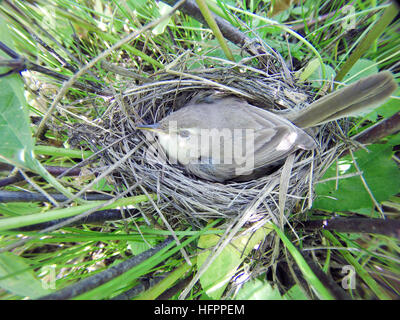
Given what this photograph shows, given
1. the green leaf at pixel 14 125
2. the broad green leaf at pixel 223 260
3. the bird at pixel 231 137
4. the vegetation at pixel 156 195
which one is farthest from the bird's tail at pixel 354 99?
the green leaf at pixel 14 125

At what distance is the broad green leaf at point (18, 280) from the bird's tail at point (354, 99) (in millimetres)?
1799

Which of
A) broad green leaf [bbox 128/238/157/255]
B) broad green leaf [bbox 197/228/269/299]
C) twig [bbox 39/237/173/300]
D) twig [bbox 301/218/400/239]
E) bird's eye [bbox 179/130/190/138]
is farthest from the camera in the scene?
bird's eye [bbox 179/130/190/138]

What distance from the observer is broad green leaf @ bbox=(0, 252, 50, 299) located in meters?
0.96

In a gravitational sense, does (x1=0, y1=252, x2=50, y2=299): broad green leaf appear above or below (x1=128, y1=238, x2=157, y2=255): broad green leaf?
above

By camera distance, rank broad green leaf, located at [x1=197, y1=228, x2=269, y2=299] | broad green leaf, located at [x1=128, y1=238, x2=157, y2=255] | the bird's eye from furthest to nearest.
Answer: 1. the bird's eye
2. broad green leaf, located at [x1=128, y1=238, x2=157, y2=255]
3. broad green leaf, located at [x1=197, y1=228, x2=269, y2=299]

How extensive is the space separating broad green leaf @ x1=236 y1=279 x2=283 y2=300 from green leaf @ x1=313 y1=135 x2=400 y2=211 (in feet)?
2.24

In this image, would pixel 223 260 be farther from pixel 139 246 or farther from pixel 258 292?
pixel 139 246

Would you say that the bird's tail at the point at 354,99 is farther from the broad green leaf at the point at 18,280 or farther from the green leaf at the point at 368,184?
the broad green leaf at the point at 18,280

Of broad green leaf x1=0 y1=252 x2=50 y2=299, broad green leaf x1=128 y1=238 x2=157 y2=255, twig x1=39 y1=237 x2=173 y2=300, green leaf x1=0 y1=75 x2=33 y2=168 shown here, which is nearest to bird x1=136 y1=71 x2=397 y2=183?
broad green leaf x1=128 y1=238 x2=157 y2=255

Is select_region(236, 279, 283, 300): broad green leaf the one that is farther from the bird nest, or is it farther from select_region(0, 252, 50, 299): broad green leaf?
select_region(0, 252, 50, 299): broad green leaf

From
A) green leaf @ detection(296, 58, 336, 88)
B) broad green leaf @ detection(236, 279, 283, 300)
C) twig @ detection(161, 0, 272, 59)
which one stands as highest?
twig @ detection(161, 0, 272, 59)

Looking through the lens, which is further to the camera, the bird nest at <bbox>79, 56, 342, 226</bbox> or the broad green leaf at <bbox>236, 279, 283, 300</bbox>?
the bird nest at <bbox>79, 56, 342, 226</bbox>

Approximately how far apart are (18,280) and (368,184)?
1.96 meters

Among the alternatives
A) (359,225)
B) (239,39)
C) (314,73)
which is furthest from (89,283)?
(314,73)
